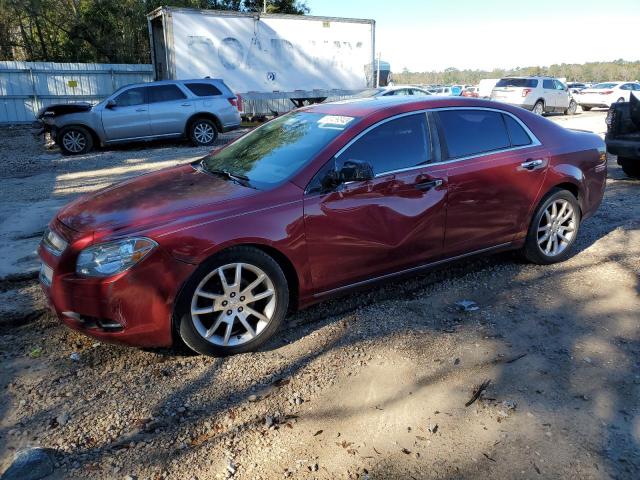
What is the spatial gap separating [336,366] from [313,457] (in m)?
0.84

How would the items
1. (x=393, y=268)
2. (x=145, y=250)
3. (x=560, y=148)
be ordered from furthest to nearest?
1. (x=560, y=148)
2. (x=393, y=268)
3. (x=145, y=250)

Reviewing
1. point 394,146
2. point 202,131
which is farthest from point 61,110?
point 394,146

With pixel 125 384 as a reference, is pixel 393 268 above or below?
above

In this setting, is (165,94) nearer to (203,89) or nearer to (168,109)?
(168,109)

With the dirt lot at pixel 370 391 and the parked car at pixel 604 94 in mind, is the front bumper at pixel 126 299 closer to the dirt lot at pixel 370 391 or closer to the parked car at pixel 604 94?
the dirt lot at pixel 370 391

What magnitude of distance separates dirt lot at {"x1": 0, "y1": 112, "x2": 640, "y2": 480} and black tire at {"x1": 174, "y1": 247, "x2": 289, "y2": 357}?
0.10 meters

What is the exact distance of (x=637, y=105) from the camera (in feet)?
28.0

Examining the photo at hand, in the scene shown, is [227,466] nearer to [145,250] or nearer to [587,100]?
[145,250]

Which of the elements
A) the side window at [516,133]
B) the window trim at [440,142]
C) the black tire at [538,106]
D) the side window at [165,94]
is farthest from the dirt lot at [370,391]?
the black tire at [538,106]

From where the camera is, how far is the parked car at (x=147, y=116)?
41.2ft

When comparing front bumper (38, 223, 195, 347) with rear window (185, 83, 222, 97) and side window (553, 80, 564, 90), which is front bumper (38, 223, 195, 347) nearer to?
rear window (185, 83, 222, 97)

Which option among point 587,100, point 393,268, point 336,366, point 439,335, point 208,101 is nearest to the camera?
point 336,366

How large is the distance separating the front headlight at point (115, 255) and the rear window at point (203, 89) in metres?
11.3

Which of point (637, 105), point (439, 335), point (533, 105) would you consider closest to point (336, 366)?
point (439, 335)
